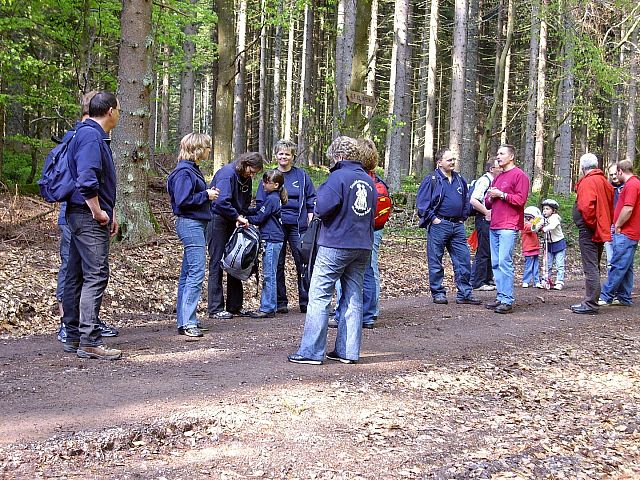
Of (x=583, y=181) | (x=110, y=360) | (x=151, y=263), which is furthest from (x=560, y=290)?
(x=110, y=360)

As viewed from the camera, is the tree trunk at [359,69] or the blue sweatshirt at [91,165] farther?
the tree trunk at [359,69]

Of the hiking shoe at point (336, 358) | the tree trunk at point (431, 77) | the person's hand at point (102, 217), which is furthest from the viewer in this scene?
the tree trunk at point (431, 77)

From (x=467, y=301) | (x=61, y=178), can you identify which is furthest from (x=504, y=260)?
(x=61, y=178)

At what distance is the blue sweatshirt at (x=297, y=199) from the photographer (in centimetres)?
875

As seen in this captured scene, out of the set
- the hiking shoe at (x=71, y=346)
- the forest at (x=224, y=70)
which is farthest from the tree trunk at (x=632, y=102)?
the hiking shoe at (x=71, y=346)

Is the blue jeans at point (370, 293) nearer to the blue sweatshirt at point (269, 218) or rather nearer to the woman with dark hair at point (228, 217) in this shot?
the blue sweatshirt at point (269, 218)

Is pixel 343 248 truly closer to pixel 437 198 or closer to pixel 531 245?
pixel 437 198

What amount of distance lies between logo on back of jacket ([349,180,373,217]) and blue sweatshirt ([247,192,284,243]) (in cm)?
260

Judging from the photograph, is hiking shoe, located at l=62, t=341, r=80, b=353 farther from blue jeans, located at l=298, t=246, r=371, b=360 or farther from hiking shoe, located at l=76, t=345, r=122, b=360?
blue jeans, located at l=298, t=246, r=371, b=360

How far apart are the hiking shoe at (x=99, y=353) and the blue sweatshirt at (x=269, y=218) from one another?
9.42 ft

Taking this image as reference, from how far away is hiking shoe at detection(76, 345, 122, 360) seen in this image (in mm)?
6125

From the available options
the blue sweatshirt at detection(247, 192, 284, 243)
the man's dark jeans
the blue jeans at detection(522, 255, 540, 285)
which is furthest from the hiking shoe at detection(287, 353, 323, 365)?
the blue jeans at detection(522, 255, 540, 285)

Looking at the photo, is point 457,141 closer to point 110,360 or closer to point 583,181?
point 583,181

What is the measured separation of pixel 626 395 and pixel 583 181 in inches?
165
